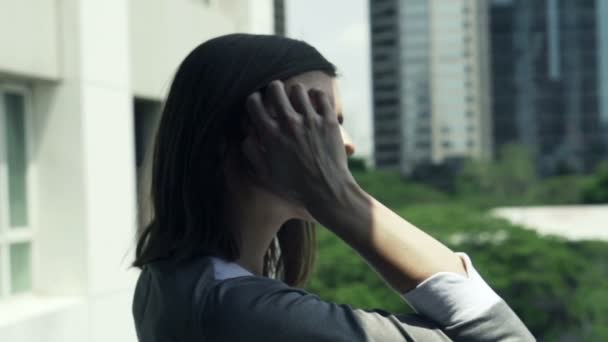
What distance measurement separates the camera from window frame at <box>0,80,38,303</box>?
6156mm

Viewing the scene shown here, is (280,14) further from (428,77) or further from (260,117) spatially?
(428,77)

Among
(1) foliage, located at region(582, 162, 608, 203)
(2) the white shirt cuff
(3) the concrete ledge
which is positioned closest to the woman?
(2) the white shirt cuff

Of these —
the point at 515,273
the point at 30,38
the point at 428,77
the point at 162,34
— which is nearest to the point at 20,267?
the point at 30,38

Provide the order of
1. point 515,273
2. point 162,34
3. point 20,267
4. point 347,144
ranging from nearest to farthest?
point 347,144, point 20,267, point 162,34, point 515,273

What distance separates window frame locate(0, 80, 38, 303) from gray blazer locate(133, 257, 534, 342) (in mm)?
5321

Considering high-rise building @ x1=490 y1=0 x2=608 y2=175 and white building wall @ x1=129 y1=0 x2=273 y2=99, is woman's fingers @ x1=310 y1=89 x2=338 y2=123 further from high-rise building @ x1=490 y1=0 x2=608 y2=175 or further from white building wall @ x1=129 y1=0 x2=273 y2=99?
high-rise building @ x1=490 y1=0 x2=608 y2=175

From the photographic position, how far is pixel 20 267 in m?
6.54

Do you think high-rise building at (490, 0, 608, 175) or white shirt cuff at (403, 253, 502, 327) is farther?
high-rise building at (490, 0, 608, 175)

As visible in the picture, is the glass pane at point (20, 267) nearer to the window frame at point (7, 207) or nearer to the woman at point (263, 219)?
the window frame at point (7, 207)

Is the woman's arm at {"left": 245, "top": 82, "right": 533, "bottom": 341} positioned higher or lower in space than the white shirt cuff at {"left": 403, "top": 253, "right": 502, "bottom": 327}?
higher

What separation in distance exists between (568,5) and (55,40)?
2852 inches

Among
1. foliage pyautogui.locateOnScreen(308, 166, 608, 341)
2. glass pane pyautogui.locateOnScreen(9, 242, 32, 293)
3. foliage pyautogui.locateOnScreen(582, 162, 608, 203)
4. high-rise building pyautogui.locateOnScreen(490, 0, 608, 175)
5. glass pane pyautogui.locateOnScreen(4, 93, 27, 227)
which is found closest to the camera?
glass pane pyautogui.locateOnScreen(4, 93, 27, 227)

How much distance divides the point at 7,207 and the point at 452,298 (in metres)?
5.68

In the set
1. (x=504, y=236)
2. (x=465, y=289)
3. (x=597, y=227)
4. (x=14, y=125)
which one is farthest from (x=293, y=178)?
(x=597, y=227)
